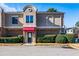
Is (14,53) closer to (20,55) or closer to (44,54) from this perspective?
(20,55)

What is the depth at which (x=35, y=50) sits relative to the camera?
16.3 meters

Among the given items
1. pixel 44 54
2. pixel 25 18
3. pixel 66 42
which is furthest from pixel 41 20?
pixel 44 54

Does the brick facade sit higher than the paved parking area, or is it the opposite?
the brick facade

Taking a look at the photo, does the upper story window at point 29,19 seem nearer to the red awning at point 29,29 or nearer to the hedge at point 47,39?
the red awning at point 29,29

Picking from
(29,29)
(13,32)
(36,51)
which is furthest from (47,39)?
(13,32)

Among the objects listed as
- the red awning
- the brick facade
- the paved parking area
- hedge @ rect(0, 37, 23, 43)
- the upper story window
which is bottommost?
the paved parking area

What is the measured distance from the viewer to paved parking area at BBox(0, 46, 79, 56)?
598 inches

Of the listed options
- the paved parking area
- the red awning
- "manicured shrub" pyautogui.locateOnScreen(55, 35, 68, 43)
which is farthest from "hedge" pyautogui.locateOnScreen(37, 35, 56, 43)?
the red awning

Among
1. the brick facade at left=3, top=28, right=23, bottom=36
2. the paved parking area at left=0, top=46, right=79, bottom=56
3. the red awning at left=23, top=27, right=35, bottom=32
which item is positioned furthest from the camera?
the red awning at left=23, top=27, right=35, bottom=32

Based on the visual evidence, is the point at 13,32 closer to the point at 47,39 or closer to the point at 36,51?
the point at 47,39

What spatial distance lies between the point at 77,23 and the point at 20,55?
5.38 meters

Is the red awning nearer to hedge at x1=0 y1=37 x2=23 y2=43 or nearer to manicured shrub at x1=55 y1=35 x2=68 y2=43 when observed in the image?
hedge at x1=0 y1=37 x2=23 y2=43

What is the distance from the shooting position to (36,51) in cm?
1603

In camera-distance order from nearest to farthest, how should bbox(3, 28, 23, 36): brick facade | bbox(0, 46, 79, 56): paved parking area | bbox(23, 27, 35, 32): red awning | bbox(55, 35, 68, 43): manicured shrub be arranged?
bbox(0, 46, 79, 56): paved parking area
bbox(3, 28, 23, 36): brick facade
bbox(55, 35, 68, 43): manicured shrub
bbox(23, 27, 35, 32): red awning
